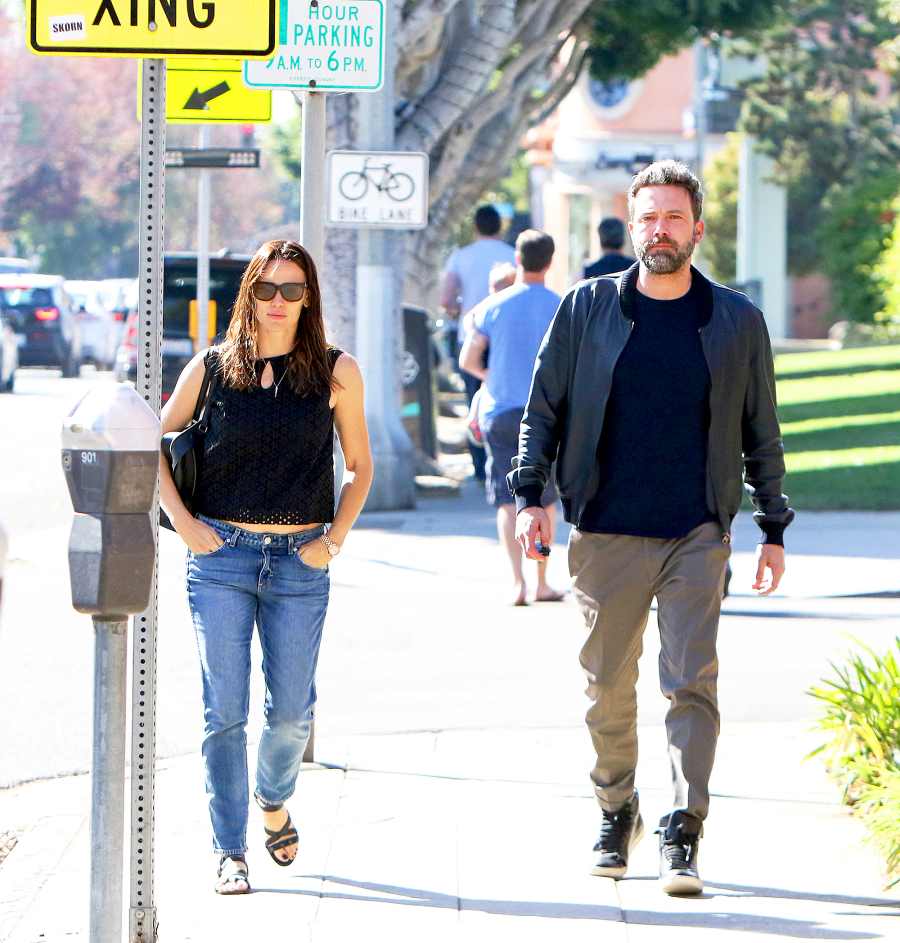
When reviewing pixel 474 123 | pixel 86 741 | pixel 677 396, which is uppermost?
pixel 474 123

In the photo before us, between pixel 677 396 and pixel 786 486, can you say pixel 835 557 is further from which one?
pixel 677 396

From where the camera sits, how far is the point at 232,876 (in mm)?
5742

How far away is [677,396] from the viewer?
229 inches

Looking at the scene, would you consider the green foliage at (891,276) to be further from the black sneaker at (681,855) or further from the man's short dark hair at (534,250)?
the black sneaker at (681,855)

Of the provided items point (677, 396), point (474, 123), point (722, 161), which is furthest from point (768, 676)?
point (722, 161)

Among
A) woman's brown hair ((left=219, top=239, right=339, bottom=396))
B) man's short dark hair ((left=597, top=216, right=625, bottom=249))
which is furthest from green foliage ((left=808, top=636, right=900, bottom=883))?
man's short dark hair ((left=597, top=216, right=625, bottom=249))

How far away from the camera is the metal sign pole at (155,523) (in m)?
4.89

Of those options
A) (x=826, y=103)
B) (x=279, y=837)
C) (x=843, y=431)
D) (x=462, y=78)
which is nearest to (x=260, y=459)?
(x=279, y=837)

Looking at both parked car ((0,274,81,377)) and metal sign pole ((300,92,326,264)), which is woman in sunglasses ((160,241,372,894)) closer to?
metal sign pole ((300,92,326,264))

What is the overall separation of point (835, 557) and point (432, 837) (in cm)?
720

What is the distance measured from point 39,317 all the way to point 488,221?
796 inches

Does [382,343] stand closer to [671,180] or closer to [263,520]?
[671,180]

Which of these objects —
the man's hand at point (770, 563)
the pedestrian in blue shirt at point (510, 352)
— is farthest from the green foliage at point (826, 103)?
the man's hand at point (770, 563)

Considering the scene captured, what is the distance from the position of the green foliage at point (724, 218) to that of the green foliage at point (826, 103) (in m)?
4.31
